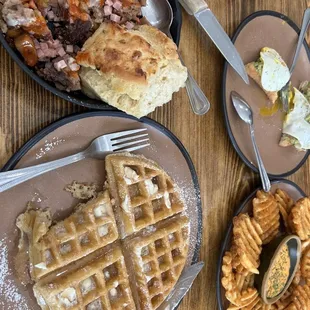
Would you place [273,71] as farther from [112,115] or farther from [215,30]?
[112,115]

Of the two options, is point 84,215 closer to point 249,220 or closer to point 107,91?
point 107,91

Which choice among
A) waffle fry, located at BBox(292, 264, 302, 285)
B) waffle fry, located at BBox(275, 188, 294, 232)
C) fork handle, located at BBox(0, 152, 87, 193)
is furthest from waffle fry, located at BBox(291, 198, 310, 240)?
fork handle, located at BBox(0, 152, 87, 193)

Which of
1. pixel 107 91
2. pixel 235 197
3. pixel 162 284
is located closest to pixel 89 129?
pixel 107 91

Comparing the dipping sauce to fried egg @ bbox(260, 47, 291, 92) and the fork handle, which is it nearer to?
fried egg @ bbox(260, 47, 291, 92)

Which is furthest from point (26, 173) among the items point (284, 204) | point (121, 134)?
point (284, 204)

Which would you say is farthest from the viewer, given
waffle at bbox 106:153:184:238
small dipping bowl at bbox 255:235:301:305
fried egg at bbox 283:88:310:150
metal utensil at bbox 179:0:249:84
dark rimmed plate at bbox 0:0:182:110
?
fried egg at bbox 283:88:310:150

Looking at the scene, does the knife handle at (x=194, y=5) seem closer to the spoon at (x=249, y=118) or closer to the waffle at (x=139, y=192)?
the spoon at (x=249, y=118)

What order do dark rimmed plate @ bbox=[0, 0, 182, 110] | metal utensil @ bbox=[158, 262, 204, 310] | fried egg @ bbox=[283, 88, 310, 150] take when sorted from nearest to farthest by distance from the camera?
dark rimmed plate @ bbox=[0, 0, 182, 110] → metal utensil @ bbox=[158, 262, 204, 310] → fried egg @ bbox=[283, 88, 310, 150]
